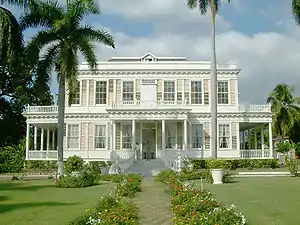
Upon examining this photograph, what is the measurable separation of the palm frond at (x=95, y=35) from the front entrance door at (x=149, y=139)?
9.70 meters

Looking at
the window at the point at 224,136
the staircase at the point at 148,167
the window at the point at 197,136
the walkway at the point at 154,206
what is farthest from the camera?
→ the window at the point at 224,136

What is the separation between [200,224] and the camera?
23.5 feet

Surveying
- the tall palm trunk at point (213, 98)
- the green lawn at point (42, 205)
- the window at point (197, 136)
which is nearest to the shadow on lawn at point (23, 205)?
the green lawn at point (42, 205)

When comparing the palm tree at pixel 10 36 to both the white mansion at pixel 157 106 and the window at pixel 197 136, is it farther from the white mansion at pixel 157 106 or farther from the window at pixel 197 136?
the window at pixel 197 136

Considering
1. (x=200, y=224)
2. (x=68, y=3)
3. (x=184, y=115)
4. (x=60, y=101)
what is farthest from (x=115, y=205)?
(x=184, y=115)

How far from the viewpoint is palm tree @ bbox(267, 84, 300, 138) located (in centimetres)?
4259

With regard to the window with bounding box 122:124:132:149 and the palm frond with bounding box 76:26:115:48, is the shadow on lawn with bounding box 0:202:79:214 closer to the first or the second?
the palm frond with bounding box 76:26:115:48

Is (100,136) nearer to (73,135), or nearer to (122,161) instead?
(73,135)

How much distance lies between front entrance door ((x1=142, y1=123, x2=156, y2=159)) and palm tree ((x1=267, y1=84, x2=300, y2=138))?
1888cm

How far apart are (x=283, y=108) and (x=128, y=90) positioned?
821 inches

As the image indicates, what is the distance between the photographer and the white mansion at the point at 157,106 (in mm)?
30766

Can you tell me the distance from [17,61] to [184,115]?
13150 millimetres

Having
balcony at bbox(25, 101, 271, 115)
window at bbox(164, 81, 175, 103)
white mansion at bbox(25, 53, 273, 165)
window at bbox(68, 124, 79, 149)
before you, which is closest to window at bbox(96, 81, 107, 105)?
white mansion at bbox(25, 53, 273, 165)

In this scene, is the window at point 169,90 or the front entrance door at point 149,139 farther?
the window at point 169,90
